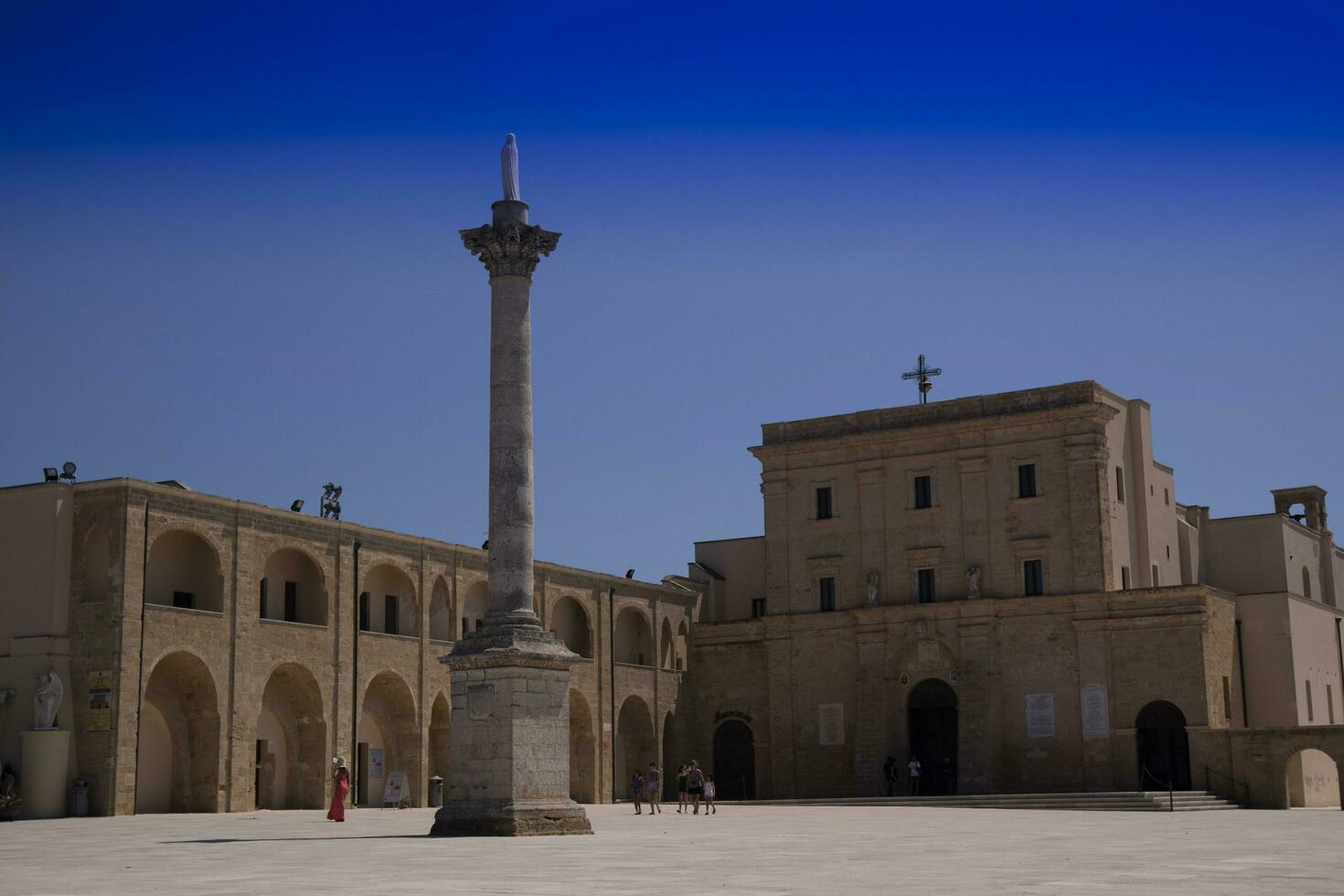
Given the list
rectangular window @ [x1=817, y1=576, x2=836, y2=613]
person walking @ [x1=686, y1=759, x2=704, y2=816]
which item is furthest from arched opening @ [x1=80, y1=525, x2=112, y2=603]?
rectangular window @ [x1=817, y1=576, x2=836, y2=613]

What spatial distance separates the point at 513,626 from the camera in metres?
26.2

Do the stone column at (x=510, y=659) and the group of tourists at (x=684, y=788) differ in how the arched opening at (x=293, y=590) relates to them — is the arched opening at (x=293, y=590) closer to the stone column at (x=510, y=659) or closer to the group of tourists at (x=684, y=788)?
the group of tourists at (x=684, y=788)

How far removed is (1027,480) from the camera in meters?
53.2

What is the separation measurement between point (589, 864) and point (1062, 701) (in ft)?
114

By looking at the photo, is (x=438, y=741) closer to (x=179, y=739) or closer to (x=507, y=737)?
(x=179, y=739)

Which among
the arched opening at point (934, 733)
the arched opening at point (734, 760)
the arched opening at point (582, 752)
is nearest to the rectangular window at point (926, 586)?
the arched opening at point (934, 733)

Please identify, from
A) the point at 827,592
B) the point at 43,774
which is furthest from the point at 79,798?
the point at 827,592

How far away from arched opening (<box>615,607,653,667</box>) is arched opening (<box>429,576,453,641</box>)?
29.8 ft

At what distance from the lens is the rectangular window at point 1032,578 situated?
52500 mm

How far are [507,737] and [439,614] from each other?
84.9 ft

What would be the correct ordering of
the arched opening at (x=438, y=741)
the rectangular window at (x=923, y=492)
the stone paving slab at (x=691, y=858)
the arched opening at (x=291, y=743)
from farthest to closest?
1. the rectangular window at (x=923, y=492)
2. the arched opening at (x=438, y=741)
3. the arched opening at (x=291, y=743)
4. the stone paving slab at (x=691, y=858)

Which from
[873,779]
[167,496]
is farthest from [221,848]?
[873,779]

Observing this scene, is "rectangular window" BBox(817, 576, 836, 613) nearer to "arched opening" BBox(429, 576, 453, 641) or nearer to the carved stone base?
"arched opening" BBox(429, 576, 453, 641)

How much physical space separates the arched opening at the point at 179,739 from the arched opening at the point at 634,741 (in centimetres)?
1961
